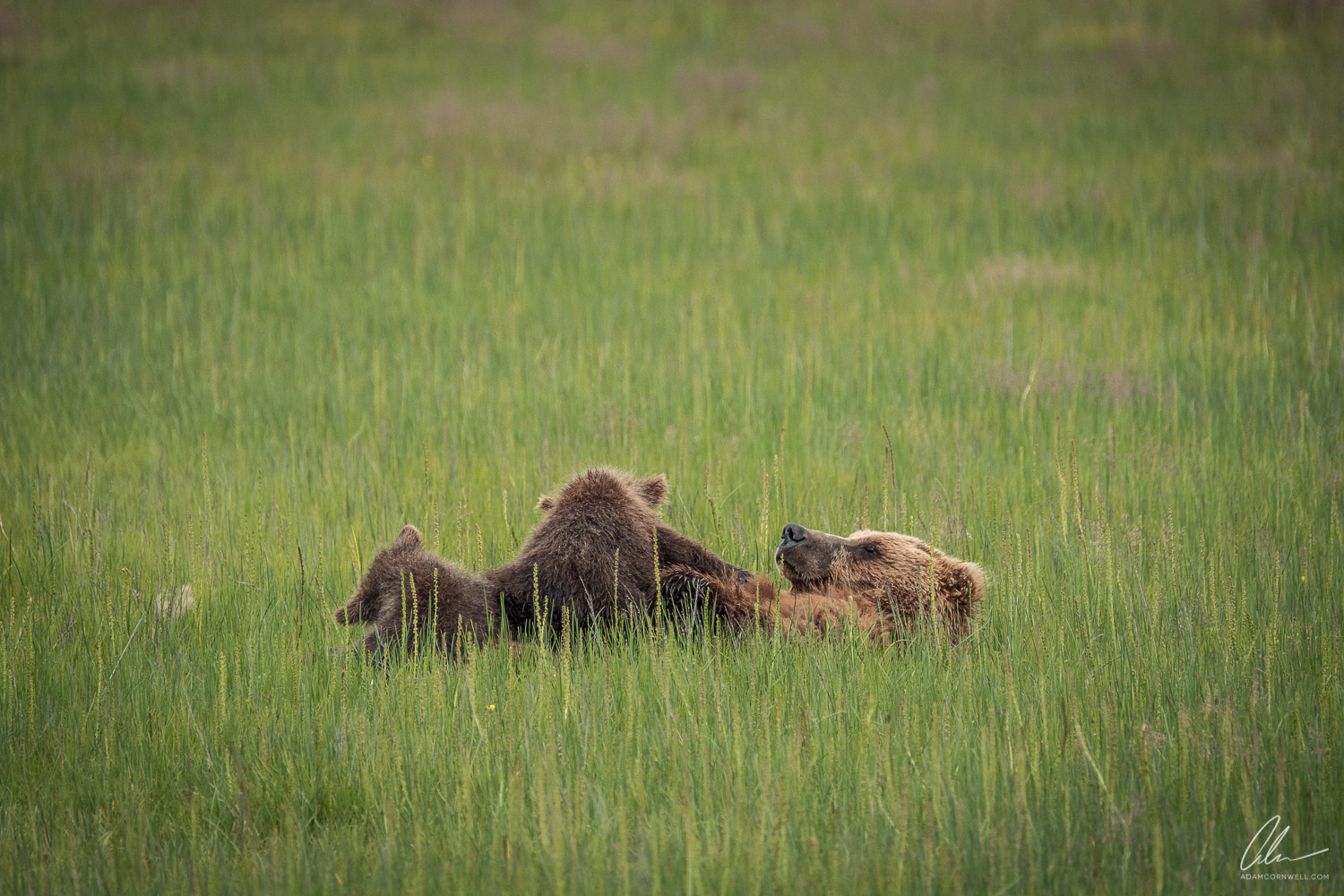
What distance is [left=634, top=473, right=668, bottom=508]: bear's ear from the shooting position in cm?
447

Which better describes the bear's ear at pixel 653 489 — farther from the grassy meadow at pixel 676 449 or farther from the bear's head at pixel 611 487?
the grassy meadow at pixel 676 449

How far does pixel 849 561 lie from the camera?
421cm

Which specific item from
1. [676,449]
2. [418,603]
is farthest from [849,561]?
[676,449]

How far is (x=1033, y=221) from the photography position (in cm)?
1161

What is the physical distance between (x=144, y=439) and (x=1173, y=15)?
19902 mm

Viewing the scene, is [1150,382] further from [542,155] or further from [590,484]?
[542,155]

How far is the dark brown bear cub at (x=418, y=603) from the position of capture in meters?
3.81

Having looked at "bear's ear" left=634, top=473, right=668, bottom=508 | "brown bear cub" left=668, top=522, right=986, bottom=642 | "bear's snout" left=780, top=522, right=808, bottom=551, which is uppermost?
"bear's ear" left=634, top=473, right=668, bottom=508

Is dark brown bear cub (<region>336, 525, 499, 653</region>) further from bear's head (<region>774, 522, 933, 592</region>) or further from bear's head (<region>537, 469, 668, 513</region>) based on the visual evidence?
bear's head (<region>774, 522, 933, 592</region>)

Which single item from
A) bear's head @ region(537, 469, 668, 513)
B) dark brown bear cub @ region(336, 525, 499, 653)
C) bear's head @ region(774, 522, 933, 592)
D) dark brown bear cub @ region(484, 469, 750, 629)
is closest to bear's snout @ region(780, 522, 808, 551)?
bear's head @ region(774, 522, 933, 592)

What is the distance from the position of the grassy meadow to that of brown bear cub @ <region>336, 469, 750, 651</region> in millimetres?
169

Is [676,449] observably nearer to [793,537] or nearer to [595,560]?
[793,537]

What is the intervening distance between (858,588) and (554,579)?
110 cm

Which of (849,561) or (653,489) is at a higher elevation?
(653,489)
